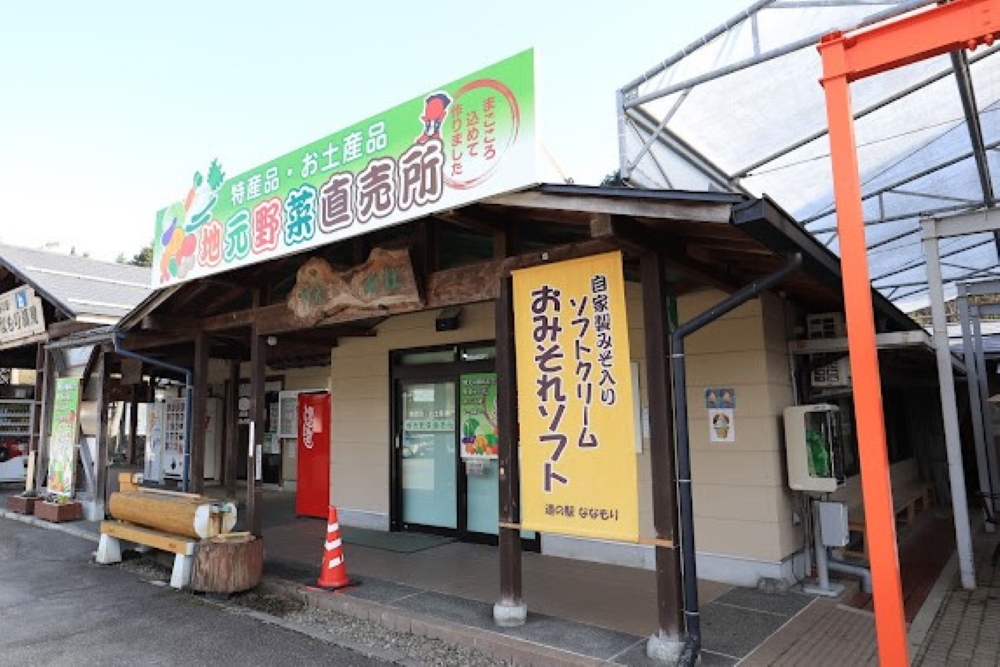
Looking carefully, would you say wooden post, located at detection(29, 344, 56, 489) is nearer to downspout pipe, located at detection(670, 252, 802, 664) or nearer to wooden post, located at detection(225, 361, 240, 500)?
wooden post, located at detection(225, 361, 240, 500)

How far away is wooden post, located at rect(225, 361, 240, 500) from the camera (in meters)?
12.3

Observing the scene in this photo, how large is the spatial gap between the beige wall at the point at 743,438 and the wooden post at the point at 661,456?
5.91ft

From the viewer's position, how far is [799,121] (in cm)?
778

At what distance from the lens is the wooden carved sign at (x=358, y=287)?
17.5ft

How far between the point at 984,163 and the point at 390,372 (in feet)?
27.9

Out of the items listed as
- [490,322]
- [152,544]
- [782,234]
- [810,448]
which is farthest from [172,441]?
[782,234]

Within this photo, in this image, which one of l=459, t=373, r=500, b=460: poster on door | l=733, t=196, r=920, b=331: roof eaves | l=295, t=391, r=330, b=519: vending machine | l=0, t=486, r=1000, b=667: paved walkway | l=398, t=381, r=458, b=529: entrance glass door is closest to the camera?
l=733, t=196, r=920, b=331: roof eaves

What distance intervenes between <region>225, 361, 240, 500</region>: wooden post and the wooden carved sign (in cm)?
700

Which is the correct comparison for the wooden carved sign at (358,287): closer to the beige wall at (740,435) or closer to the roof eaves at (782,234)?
the beige wall at (740,435)

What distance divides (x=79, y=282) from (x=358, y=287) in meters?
8.19

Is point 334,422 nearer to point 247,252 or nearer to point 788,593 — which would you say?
point 247,252

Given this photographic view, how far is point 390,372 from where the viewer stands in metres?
8.49

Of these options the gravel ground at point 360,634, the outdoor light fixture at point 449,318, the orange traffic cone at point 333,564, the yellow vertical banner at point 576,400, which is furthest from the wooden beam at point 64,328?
the yellow vertical banner at point 576,400

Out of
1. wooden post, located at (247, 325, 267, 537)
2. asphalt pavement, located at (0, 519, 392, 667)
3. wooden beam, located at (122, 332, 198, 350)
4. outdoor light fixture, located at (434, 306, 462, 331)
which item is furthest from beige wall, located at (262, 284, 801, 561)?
wooden beam, located at (122, 332, 198, 350)
